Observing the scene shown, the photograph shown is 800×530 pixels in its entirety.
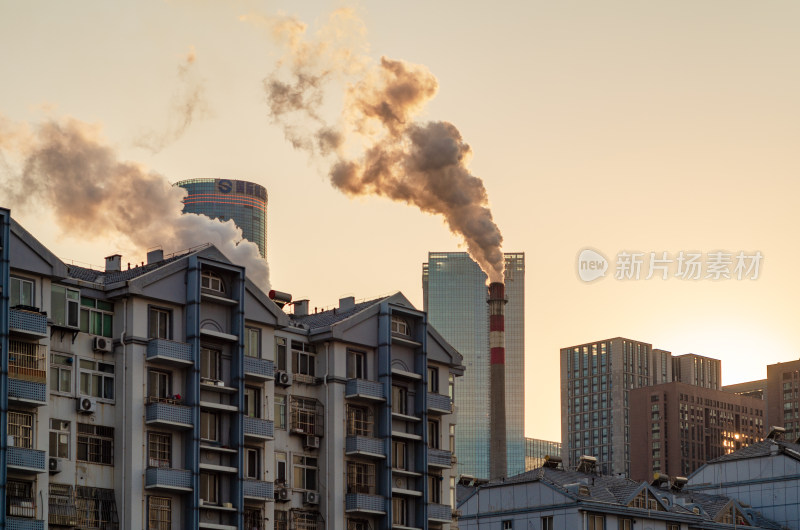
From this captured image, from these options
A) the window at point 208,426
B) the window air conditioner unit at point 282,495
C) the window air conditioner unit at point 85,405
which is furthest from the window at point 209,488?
the window air conditioner unit at point 85,405

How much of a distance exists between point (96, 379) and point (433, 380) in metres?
30.5

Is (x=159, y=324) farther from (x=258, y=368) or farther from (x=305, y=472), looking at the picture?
(x=305, y=472)

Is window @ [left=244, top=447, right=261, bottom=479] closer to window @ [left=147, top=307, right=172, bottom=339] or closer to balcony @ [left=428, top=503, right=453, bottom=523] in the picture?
window @ [left=147, top=307, right=172, bottom=339]

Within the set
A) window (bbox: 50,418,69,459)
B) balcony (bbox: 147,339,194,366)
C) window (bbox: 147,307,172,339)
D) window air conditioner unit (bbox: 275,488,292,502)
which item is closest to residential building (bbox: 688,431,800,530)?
window air conditioner unit (bbox: 275,488,292,502)

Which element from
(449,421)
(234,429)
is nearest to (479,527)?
(449,421)

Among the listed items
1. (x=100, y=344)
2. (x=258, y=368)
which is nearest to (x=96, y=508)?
(x=100, y=344)

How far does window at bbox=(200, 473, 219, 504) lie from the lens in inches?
3501

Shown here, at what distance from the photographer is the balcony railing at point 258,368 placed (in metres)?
92.8

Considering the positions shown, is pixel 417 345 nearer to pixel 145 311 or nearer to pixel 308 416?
pixel 308 416

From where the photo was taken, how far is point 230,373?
302 ft

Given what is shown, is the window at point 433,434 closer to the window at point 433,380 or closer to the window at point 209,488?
the window at point 433,380

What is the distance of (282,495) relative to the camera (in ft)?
312

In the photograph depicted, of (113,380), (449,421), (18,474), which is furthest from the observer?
(449,421)

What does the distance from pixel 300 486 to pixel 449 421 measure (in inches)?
644
